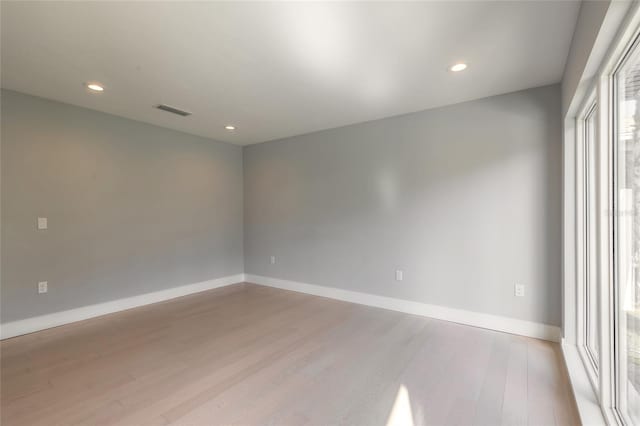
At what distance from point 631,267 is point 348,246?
2878 mm

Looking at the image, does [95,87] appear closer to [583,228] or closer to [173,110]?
[173,110]

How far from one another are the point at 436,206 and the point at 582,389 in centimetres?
195

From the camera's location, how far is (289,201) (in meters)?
4.68

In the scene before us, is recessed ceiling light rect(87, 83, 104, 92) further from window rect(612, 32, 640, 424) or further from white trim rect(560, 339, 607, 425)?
white trim rect(560, 339, 607, 425)

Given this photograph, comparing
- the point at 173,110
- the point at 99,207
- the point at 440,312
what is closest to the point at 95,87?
the point at 173,110

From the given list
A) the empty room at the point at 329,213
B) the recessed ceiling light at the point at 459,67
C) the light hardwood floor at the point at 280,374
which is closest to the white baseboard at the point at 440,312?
the empty room at the point at 329,213

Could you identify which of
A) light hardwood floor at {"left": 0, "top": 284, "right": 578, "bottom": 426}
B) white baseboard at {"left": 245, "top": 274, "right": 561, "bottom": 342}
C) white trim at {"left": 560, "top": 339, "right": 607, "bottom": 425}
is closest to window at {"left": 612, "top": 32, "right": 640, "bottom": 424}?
white trim at {"left": 560, "top": 339, "right": 607, "bottom": 425}

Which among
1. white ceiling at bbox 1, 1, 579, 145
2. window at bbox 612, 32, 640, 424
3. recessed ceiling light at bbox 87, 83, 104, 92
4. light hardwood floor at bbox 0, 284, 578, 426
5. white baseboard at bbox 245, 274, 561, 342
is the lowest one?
light hardwood floor at bbox 0, 284, 578, 426

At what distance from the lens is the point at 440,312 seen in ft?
10.8

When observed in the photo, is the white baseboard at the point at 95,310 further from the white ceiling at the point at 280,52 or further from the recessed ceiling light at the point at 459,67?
the recessed ceiling light at the point at 459,67

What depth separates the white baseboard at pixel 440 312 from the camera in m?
2.76

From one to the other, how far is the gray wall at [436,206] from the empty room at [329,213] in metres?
0.02

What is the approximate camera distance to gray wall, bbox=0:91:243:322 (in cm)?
293

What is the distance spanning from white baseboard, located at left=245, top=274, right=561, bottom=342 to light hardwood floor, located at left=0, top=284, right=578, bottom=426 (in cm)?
13
